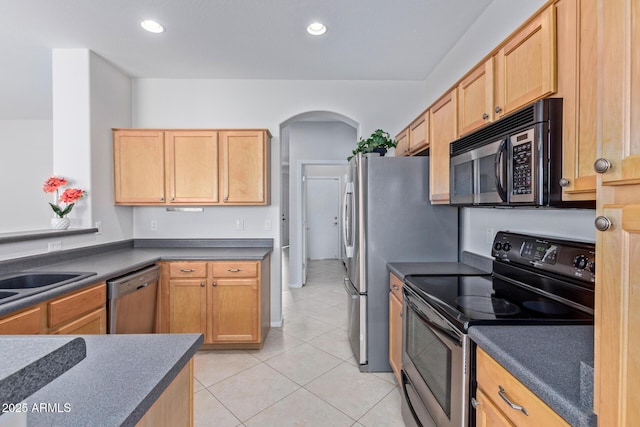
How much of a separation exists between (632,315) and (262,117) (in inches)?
130

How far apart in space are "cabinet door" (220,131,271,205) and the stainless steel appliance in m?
1.84

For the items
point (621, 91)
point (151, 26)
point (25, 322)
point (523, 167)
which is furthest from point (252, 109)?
point (621, 91)

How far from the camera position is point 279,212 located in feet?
11.1

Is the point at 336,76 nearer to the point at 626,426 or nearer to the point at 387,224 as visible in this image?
the point at 387,224

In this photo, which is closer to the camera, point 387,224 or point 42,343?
point 42,343

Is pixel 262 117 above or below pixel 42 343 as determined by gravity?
above

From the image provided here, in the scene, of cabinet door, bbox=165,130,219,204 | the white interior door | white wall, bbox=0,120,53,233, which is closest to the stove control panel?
cabinet door, bbox=165,130,219,204

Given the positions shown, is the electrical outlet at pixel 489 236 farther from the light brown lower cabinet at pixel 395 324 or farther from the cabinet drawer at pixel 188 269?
the cabinet drawer at pixel 188 269

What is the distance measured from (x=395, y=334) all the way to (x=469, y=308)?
0.99 m

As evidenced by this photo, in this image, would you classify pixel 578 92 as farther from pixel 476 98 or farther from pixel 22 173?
pixel 22 173

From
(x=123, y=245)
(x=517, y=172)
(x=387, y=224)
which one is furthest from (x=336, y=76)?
(x=123, y=245)

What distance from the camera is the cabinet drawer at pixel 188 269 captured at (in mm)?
2734

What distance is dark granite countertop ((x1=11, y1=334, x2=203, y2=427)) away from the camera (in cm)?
60

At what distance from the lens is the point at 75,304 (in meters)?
1.87
